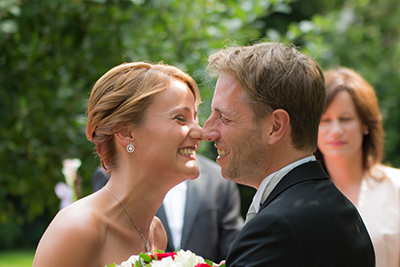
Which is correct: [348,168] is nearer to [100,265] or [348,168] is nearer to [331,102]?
[331,102]

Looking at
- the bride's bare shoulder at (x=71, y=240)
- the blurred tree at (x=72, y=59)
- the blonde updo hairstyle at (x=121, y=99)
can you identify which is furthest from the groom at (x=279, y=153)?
the blurred tree at (x=72, y=59)

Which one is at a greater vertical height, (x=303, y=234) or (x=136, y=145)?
(x=136, y=145)

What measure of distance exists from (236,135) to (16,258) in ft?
60.7

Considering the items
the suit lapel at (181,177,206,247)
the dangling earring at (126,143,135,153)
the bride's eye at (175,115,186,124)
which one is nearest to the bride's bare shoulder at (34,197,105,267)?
the dangling earring at (126,143,135,153)

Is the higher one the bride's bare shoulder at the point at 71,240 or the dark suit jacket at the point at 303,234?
the dark suit jacket at the point at 303,234

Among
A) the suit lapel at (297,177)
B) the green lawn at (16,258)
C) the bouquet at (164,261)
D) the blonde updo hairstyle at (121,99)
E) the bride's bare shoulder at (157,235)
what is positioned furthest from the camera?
the green lawn at (16,258)

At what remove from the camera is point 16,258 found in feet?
62.8

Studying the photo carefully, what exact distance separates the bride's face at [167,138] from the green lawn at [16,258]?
52.0 ft

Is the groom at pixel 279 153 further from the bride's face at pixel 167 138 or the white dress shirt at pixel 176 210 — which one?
the white dress shirt at pixel 176 210

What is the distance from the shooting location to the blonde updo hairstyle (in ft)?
10.1

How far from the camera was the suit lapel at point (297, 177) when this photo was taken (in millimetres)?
2605

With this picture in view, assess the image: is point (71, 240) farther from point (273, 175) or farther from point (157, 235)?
point (273, 175)

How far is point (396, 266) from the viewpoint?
13.9 feet

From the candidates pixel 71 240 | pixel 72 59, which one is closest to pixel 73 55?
pixel 72 59
